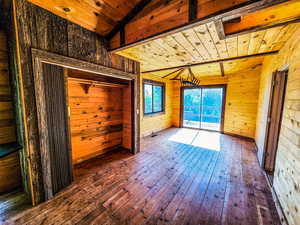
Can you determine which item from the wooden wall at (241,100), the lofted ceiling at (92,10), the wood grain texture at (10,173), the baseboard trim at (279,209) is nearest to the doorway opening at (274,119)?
the baseboard trim at (279,209)

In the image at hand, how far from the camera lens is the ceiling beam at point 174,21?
1.09m

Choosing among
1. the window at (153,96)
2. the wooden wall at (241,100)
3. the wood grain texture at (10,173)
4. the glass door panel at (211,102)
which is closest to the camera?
the wood grain texture at (10,173)

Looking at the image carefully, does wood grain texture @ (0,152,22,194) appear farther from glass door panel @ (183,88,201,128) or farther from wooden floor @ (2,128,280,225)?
glass door panel @ (183,88,201,128)

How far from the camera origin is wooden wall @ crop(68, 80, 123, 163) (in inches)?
102

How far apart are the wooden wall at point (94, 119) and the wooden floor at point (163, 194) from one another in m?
0.38

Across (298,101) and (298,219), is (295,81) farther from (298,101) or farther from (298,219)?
(298,219)

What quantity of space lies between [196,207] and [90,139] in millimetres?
2544

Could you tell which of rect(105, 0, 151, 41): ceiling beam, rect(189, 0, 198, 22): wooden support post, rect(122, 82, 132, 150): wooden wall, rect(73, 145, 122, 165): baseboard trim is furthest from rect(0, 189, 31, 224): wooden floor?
rect(189, 0, 198, 22): wooden support post

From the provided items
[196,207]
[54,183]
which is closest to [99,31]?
[54,183]

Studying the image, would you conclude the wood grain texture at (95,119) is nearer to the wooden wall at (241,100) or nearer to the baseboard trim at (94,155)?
the baseboard trim at (94,155)

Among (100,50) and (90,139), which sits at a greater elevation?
(100,50)

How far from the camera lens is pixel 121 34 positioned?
2.03 meters

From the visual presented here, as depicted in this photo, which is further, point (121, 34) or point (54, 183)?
point (121, 34)

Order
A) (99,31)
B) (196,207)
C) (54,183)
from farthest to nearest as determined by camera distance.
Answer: (99,31)
(54,183)
(196,207)
